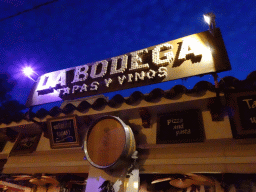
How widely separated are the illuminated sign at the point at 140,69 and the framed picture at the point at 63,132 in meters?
1.53

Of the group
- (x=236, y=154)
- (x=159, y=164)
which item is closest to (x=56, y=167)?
(x=159, y=164)

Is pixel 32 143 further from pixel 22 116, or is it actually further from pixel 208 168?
pixel 208 168

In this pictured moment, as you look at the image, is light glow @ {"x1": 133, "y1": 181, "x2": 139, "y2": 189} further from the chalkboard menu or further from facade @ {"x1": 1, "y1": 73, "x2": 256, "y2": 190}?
the chalkboard menu

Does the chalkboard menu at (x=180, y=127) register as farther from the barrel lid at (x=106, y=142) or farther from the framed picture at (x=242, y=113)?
the barrel lid at (x=106, y=142)

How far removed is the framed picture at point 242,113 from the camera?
4285 mm

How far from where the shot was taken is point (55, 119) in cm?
641

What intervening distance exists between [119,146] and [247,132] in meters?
3.11

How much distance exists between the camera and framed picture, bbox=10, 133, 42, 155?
689 centimetres

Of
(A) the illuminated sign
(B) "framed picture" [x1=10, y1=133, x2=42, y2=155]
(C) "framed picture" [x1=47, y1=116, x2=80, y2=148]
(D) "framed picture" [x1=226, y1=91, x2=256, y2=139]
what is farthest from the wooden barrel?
(B) "framed picture" [x1=10, y1=133, x2=42, y2=155]

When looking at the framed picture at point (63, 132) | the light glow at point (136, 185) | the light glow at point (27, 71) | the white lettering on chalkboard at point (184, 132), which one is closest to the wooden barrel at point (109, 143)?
the light glow at point (136, 185)

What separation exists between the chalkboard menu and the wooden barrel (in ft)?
3.47

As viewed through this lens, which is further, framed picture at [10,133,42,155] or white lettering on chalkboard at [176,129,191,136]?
framed picture at [10,133,42,155]

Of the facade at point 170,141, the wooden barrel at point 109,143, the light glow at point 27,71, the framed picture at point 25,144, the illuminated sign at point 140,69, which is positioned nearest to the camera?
the wooden barrel at point 109,143

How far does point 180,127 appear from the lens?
5.03 meters
